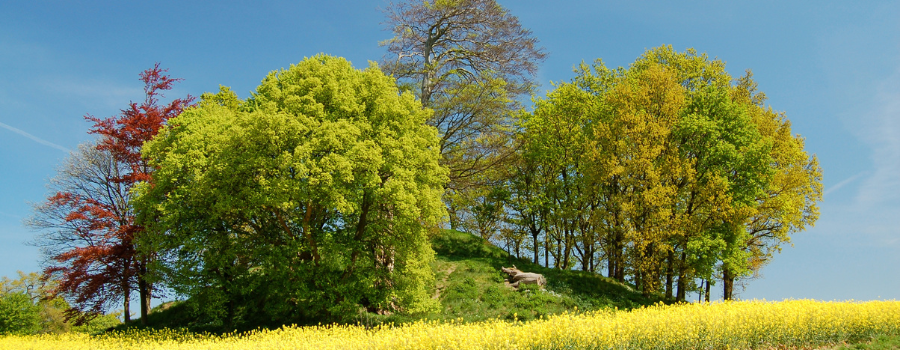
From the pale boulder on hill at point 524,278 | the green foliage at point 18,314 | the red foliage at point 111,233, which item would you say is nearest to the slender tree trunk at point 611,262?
the pale boulder on hill at point 524,278

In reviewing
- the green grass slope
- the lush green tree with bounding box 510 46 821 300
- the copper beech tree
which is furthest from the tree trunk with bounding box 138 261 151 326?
the lush green tree with bounding box 510 46 821 300

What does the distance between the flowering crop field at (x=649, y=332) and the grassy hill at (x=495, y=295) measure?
6.38 metres

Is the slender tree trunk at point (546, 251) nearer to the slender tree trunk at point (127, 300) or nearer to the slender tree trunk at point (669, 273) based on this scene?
the slender tree trunk at point (669, 273)

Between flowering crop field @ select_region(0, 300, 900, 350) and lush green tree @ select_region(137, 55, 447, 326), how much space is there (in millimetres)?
3174

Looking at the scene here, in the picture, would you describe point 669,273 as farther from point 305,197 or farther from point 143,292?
point 143,292

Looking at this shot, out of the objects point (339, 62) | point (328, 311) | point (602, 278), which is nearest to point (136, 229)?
point (328, 311)

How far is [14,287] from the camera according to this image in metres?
34.9

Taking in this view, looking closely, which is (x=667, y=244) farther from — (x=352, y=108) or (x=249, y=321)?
(x=249, y=321)

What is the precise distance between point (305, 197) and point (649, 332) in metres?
10.8

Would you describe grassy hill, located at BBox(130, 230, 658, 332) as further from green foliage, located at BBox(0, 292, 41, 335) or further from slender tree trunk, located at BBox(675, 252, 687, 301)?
green foliage, located at BBox(0, 292, 41, 335)

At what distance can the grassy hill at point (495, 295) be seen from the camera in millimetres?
21047

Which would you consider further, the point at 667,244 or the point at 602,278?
the point at 602,278

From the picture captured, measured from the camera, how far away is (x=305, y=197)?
16.9m

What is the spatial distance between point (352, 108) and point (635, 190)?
13.4 m
